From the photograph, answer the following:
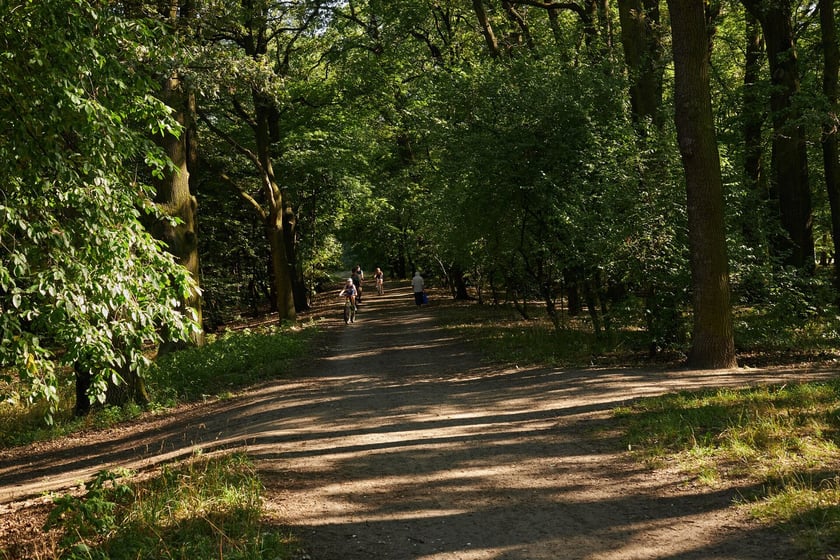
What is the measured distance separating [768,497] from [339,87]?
24145 mm

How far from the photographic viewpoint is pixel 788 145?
645 inches

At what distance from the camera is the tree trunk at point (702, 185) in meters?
10.7

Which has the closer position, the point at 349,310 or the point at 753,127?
the point at 753,127

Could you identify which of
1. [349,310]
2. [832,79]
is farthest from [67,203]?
[349,310]

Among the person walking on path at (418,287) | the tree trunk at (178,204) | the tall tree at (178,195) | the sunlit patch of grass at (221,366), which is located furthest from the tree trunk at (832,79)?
the person walking on path at (418,287)

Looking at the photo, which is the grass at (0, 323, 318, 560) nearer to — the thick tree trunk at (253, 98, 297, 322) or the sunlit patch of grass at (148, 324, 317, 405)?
the sunlit patch of grass at (148, 324, 317, 405)

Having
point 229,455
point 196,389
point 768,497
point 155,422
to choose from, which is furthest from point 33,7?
point 196,389

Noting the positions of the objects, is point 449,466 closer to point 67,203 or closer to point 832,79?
point 67,203

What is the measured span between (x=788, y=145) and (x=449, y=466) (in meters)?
13.8

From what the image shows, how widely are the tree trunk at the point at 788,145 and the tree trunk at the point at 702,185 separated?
6205 mm

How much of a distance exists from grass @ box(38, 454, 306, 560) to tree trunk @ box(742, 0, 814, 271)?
14614 mm

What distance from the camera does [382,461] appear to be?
7.12m

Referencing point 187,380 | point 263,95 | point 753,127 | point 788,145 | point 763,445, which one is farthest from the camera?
point 753,127

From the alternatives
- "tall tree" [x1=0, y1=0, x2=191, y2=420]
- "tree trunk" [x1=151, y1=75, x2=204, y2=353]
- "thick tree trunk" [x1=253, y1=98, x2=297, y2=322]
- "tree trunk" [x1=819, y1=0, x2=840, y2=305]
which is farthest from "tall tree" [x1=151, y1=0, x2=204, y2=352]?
"tree trunk" [x1=819, y1=0, x2=840, y2=305]
